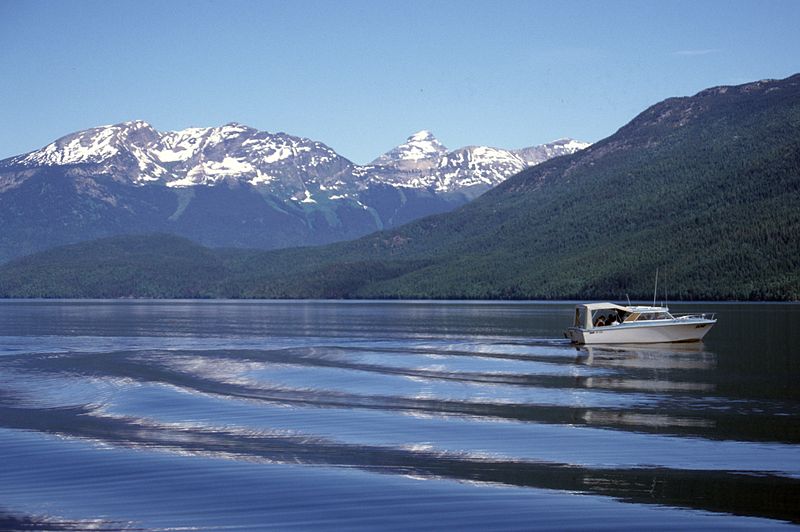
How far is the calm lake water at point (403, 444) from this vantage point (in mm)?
26797

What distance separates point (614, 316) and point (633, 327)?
9.35ft

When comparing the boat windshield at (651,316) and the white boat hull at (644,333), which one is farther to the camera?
the boat windshield at (651,316)

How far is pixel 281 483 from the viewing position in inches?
1187

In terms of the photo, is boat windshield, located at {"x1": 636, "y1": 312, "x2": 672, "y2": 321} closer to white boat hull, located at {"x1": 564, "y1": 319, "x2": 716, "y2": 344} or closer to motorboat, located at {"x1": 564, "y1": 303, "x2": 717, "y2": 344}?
motorboat, located at {"x1": 564, "y1": 303, "x2": 717, "y2": 344}

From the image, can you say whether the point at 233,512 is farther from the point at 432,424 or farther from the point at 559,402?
the point at 559,402

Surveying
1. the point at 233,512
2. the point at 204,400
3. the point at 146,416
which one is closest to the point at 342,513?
the point at 233,512

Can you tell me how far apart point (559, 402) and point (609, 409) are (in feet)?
11.0

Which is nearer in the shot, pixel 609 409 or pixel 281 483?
pixel 281 483

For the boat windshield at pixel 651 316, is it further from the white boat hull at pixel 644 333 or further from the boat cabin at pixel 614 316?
the white boat hull at pixel 644 333

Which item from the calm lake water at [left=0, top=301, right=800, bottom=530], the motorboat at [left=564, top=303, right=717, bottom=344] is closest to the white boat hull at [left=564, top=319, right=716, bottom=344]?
the motorboat at [left=564, top=303, right=717, bottom=344]

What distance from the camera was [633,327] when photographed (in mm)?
90812

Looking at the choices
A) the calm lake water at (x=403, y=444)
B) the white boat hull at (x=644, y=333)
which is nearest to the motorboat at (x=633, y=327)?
the white boat hull at (x=644, y=333)

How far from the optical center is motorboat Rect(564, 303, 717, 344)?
8994cm

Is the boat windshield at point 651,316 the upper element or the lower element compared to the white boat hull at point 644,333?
upper
